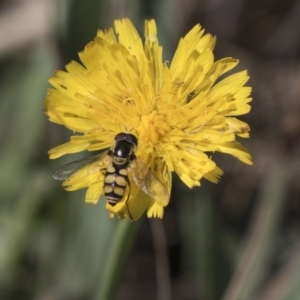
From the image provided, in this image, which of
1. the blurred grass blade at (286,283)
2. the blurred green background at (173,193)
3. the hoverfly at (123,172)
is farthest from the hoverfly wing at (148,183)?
the blurred grass blade at (286,283)

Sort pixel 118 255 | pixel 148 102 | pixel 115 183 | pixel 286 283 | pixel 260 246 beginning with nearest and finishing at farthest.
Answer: pixel 115 183 < pixel 118 255 < pixel 148 102 < pixel 286 283 < pixel 260 246

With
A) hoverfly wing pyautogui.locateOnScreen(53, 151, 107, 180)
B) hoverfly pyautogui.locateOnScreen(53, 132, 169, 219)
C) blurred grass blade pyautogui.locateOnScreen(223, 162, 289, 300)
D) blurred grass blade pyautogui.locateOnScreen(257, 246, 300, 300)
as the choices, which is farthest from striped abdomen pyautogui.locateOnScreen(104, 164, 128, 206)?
blurred grass blade pyautogui.locateOnScreen(223, 162, 289, 300)

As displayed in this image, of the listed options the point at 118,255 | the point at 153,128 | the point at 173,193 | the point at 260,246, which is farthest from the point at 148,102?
the point at 173,193

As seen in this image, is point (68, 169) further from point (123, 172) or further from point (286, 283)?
point (286, 283)

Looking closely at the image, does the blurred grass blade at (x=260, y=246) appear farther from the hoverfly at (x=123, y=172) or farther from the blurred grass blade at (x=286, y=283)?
the hoverfly at (x=123, y=172)

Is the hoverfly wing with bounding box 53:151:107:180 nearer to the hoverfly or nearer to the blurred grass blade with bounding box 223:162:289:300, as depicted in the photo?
the hoverfly

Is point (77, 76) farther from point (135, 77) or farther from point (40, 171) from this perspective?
point (40, 171)
